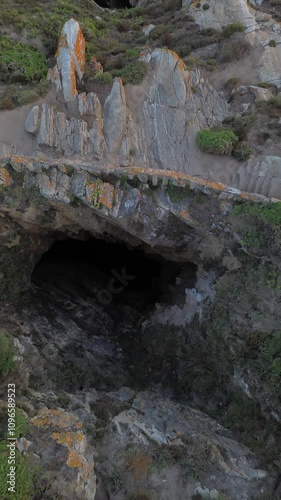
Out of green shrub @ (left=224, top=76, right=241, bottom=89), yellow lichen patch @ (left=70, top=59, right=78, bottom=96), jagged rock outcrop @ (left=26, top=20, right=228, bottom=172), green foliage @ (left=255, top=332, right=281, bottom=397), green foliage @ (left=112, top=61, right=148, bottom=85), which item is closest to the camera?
green foliage @ (left=255, top=332, right=281, bottom=397)

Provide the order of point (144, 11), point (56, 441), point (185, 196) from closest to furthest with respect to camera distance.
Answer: point (56, 441) < point (185, 196) < point (144, 11)

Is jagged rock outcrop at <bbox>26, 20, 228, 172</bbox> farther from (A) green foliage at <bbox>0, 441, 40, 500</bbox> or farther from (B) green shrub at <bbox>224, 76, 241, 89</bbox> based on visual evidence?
(A) green foliage at <bbox>0, 441, 40, 500</bbox>

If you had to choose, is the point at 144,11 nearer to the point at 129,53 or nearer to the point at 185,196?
the point at 129,53

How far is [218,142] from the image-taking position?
13.3 meters

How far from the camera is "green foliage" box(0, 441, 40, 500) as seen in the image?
7.43 meters

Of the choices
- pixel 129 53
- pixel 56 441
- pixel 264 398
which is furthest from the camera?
pixel 129 53

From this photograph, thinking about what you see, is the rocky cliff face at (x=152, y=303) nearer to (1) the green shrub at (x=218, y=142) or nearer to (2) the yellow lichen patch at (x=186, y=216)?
(2) the yellow lichen patch at (x=186, y=216)

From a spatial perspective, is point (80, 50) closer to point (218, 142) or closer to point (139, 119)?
point (139, 119)

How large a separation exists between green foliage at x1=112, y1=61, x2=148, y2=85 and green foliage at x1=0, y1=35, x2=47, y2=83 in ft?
10.7

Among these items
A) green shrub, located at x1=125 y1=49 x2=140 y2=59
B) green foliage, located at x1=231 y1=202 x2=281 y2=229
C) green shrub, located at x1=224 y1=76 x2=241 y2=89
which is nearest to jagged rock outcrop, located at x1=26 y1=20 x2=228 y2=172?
green shrub, located at x1=125 y1=49 x2=140 y2=59

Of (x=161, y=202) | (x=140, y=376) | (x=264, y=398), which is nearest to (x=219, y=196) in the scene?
(x=161, y=202)

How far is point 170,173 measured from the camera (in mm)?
12211

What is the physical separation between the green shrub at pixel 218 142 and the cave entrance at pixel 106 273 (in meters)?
5.34

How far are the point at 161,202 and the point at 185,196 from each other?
33.7 inches
